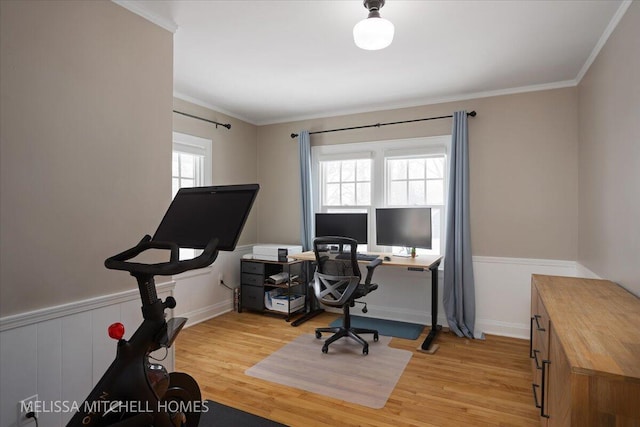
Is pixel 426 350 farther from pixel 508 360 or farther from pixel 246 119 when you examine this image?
pixel 246 119

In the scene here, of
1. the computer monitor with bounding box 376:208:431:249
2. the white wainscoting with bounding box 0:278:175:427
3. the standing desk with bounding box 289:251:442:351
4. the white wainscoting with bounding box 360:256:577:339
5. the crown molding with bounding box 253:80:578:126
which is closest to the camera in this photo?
the white wainscoting with bounding box 0:278:175:427

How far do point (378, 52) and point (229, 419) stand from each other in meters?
2.83

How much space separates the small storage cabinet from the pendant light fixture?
271 cm

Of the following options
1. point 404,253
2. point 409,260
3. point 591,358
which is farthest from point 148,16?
point 404,253

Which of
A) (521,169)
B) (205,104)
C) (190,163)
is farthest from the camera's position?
(205,104)

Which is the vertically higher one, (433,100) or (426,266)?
(433,100)

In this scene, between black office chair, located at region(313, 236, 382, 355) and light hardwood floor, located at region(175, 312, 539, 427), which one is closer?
light hardwood floor, located at region(175, 312, 539, 427)

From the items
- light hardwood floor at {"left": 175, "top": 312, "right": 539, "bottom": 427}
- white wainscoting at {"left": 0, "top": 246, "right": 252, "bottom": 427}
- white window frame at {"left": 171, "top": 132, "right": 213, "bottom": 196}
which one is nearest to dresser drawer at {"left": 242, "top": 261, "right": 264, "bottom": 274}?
light hardwood floor at {"left": 175, "top": 312, "right": 539, "bottom": 427}

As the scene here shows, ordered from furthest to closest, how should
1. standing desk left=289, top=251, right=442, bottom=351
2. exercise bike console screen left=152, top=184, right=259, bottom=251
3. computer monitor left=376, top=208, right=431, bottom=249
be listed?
computer monitor left=376, top=208, right=431, bottom=249 → standing desk left=289, top=251, right=442, bottom=351 → exercise bike console screen left=152, top=184, right=259, bottom=251

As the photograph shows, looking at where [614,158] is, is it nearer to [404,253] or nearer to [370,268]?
[370,268]

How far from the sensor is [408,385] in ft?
8.59

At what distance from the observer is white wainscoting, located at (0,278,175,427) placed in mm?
1632

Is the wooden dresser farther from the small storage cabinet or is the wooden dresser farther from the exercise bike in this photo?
the small storage cabinet

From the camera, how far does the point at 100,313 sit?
200 centimetres
